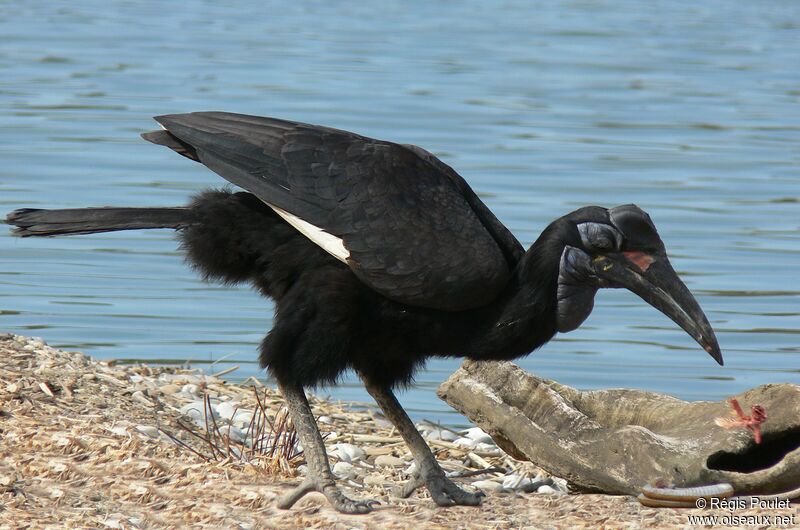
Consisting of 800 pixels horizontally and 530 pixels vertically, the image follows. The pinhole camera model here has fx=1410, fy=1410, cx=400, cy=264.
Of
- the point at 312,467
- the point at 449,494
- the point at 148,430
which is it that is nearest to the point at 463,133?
the point at 148,430

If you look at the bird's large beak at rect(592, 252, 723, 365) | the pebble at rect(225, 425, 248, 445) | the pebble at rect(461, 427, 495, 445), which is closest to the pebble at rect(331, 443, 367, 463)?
the pebble at rect(225, 425, 248, 445)

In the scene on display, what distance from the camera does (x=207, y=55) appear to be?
848 inches

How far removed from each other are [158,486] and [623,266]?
6.34 feet

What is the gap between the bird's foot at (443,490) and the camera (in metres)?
5.46

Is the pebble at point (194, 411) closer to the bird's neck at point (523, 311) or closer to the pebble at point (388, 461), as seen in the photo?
the pebble at point (388, 461)

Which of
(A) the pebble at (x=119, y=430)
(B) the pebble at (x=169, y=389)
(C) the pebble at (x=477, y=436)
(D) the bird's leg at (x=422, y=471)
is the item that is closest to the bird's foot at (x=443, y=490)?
(D) the bird's leg at (x=422, y=471)

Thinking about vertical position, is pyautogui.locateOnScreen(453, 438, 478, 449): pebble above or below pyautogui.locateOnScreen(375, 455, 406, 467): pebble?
below

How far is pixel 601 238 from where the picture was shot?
525 cm

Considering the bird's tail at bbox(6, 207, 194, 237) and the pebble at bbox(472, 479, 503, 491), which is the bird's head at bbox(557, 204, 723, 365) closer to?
the pebble at bbox(472, 479, 503, 491)

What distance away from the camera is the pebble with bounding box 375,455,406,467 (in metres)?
6.92

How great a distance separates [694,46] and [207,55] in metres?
8.24

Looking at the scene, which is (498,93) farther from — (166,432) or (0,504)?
(0,504)

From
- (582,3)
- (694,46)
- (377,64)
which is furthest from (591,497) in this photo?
(582,3)

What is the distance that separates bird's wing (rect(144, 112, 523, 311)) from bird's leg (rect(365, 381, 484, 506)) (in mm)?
661
